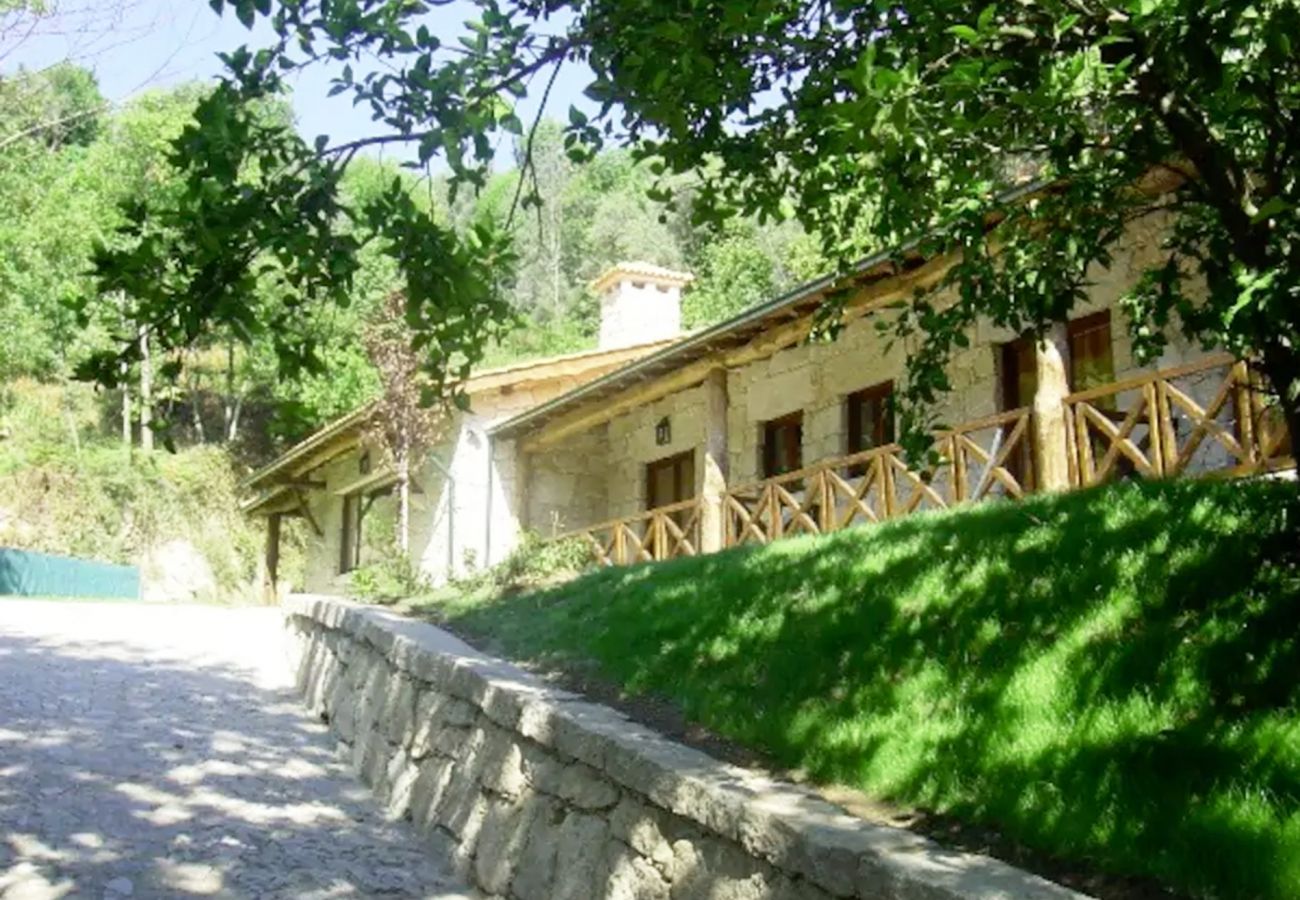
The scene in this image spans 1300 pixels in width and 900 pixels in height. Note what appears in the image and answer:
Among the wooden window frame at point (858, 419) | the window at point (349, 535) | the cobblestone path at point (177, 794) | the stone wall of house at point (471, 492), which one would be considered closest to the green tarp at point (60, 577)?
the window at point (349, 535)

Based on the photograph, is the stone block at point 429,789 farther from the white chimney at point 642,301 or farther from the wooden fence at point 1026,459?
the white chimney at point 642,301

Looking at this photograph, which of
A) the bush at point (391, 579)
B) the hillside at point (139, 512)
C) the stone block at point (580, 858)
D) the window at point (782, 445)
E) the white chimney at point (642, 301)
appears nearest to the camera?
the stone block at point (580, 858)

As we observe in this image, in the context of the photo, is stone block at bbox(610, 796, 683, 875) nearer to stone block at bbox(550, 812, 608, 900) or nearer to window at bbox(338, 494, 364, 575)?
stone block at bbox(550, 812, 608, 900)

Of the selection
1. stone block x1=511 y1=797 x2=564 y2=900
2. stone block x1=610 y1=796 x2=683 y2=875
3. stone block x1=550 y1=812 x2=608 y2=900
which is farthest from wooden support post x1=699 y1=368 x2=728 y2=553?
stone block x1=610 y1=796 x2=683 y2=875

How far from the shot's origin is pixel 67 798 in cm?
621

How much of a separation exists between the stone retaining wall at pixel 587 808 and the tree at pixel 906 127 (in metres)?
1.43

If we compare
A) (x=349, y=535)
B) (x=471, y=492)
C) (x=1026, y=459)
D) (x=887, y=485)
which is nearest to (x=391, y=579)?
(x=471, y=492)

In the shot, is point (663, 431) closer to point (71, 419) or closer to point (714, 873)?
point (714, 873)

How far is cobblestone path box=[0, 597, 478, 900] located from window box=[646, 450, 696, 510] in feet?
21.5

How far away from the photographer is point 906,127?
2695 millimetres

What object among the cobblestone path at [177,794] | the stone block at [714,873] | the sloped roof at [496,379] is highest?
the sloped roof at [496,379]

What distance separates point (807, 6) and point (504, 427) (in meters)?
13.1

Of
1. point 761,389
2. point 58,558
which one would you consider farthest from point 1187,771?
point 58,558

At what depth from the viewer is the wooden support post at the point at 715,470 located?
12.8 metres
